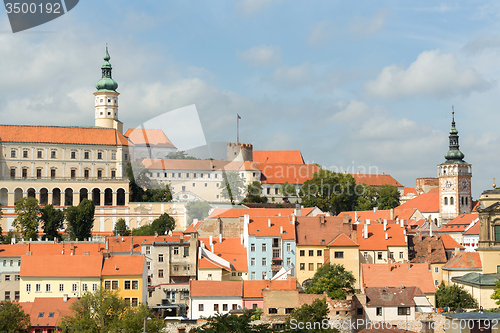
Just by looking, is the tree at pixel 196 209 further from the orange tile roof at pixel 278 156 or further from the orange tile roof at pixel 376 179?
the orange tile roof at pixel 376 179

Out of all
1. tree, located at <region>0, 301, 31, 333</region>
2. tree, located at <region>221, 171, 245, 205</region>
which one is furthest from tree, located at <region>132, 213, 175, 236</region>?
tree, located at <region>0, 301, 31, 333</region>

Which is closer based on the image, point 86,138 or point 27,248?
point 27,248

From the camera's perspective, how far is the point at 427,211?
360ft

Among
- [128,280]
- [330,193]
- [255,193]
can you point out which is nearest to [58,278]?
[128,280]

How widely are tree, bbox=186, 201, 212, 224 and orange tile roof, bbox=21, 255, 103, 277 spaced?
38814 mm

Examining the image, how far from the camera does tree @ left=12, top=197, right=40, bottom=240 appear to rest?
83812 millimetres

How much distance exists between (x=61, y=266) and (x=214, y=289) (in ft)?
37.3

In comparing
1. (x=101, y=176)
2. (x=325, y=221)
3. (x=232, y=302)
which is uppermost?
(x=101, y=176)

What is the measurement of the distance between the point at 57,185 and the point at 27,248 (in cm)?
4048

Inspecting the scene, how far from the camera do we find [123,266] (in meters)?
51.1

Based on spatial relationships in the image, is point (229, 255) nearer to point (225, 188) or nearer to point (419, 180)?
point (225, 188)

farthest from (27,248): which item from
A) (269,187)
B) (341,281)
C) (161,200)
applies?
(269,187)

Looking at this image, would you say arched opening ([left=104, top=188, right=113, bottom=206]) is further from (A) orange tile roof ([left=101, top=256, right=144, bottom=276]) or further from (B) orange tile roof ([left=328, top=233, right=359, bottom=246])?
(B) orange tile roof ([left=328, top=233, right=359, bottom=246])

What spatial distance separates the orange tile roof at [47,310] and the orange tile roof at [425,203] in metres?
71.4
